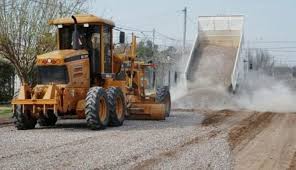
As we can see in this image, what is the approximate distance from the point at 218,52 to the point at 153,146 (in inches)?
660

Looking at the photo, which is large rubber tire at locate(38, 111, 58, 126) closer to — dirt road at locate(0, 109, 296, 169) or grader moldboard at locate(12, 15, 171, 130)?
grader moldboard at locate(12, 15, 171, 130)

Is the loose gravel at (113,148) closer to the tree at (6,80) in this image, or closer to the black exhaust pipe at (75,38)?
the black exhaust pipe at (75,38)

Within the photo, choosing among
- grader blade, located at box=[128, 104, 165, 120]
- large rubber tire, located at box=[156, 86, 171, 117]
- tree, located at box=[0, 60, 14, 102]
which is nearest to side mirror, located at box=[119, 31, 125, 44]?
grader blade, located at box=[128, 104, 165, 120]

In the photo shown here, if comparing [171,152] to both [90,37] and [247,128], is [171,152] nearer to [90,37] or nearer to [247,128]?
[247,128]

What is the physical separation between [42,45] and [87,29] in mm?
7374

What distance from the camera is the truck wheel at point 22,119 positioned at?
1514cm

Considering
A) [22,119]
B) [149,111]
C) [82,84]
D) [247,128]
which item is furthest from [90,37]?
[247,128]

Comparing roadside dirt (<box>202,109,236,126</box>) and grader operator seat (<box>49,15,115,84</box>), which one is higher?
grader operator seat (<box>49,15,115,84</box>)

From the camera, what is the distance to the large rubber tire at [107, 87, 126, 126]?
15601 millimetres

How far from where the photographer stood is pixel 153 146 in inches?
462

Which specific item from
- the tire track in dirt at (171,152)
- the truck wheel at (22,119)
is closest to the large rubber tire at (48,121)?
the truck wheel at (22,119)

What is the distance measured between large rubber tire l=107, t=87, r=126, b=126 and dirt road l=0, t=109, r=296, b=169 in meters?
0.32

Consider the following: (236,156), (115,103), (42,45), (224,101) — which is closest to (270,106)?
(224,101)

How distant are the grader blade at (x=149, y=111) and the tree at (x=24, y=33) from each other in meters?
5.96
